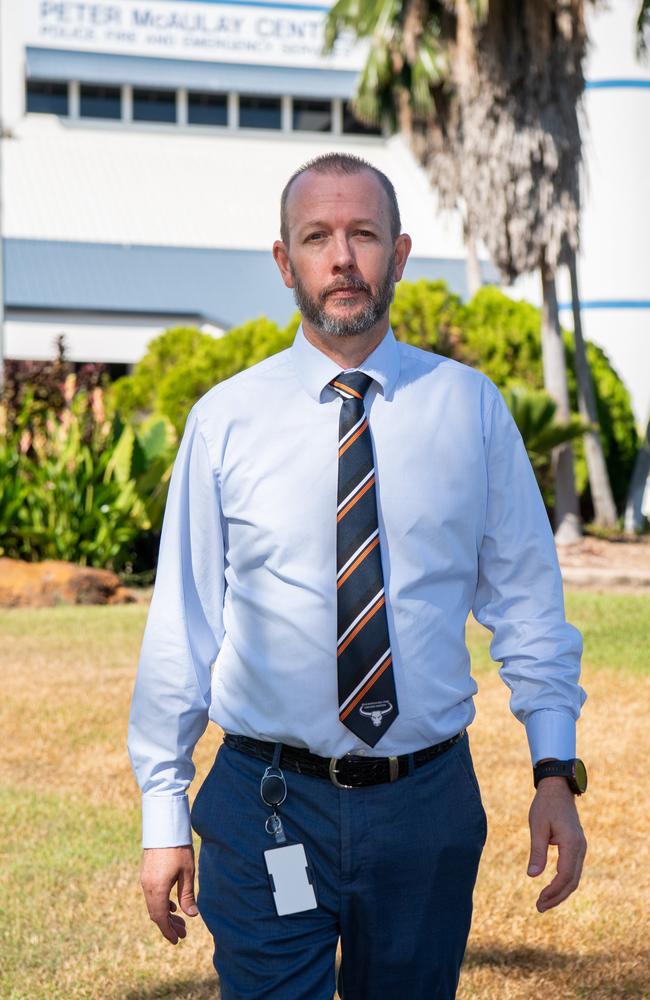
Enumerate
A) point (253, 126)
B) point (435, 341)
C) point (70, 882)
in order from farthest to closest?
point (253, 126), point (435, 341), point (70, 882)

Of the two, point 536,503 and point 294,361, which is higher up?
point 294,361

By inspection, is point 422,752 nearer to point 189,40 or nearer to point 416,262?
point 416,262

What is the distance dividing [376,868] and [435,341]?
54.1 feet

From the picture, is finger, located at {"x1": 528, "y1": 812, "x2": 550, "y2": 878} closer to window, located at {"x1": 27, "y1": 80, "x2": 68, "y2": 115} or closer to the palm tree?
the palm tree

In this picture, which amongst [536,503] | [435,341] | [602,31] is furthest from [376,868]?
[602,31]

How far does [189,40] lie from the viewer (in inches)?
1479

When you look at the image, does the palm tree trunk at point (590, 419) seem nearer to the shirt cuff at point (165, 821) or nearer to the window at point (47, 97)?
the shirt cuff at point (165, 821)

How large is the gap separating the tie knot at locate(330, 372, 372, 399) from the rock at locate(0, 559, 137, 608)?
10478 mm

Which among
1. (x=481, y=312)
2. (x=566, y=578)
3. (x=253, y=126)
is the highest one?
(x=253, y=126)

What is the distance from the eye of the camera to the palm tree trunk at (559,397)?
17.8 meters

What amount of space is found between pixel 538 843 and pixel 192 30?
125ft

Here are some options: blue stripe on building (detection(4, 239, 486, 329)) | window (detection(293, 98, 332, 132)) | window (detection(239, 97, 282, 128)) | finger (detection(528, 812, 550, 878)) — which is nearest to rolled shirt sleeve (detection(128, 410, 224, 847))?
finger (detection(528, 812, 550, 878))

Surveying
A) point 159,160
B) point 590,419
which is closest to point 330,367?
point 590,419

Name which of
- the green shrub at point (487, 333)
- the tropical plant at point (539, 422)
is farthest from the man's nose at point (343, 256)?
the green shrub at point (487, 333)
